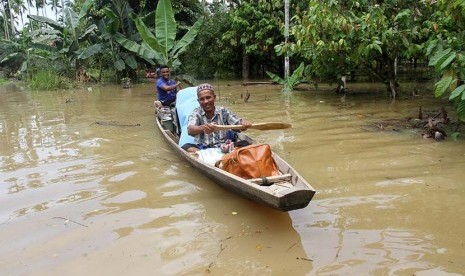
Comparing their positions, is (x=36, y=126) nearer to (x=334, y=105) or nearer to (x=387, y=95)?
(x=334, y=105)

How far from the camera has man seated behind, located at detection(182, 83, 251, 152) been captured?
15.2 feet

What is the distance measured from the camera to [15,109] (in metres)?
10.9

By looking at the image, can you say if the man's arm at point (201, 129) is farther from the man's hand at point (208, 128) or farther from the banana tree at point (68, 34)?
the banana tree at point (68, 34)

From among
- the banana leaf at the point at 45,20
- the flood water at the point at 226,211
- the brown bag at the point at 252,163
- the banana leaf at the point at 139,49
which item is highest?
the banana leaf at the point at 45,20

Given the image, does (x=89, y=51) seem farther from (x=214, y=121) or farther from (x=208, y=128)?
(x=208, y=128)

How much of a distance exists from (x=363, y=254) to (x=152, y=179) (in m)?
2.60

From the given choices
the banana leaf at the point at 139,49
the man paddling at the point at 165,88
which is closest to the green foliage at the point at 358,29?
the man paddling at the point at 165,88

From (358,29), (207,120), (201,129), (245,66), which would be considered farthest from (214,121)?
(245,66)

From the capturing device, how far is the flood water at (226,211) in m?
2.85

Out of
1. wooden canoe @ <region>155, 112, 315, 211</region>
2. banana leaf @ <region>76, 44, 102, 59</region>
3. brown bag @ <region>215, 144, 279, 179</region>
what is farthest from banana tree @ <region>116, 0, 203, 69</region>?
brown bag @ <region>215, 144, 279, 179</region>

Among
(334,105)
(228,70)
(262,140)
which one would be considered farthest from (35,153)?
(228,70)

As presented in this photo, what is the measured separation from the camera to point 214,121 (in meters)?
4.87

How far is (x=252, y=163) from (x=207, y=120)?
1.30m

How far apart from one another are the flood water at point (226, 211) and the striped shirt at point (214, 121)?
0.41 meters
